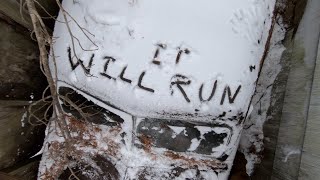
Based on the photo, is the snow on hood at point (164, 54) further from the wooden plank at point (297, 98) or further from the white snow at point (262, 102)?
the white snow at point (262, 102)

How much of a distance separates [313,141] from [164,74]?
908mm

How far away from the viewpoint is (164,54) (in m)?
1.90

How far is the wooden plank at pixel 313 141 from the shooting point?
2.23 m

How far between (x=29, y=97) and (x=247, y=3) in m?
1.23

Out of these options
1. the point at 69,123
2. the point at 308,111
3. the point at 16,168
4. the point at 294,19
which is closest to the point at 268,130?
the point at 308,111

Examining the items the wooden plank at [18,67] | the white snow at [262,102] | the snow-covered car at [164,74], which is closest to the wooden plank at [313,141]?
the snow-covered car at [164,74]

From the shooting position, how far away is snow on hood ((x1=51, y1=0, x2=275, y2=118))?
1.89 meters

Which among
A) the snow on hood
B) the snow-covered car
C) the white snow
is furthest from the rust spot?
the white snow

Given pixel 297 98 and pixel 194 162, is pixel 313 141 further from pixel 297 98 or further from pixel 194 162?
pixel 194 162

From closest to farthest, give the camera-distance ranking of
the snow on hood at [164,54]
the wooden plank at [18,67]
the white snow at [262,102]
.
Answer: the snow on hood at [164,54] < the wooden plank at [18,67] < the white snow at [262,102]

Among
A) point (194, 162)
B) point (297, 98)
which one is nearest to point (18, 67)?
point (194, 162)

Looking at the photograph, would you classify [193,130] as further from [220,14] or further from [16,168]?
[16,168]

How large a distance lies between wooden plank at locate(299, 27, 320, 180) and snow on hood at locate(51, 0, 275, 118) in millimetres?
496

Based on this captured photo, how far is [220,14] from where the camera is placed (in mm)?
1930
